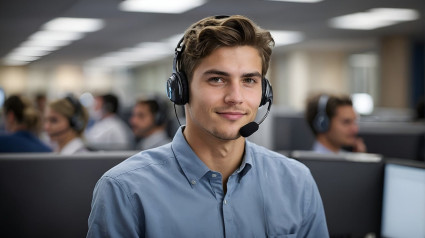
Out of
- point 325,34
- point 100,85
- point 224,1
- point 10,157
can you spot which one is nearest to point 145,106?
point 224,1

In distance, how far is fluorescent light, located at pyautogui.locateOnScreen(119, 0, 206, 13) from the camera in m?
5.53

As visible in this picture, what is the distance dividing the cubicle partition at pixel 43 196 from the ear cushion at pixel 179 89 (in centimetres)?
52

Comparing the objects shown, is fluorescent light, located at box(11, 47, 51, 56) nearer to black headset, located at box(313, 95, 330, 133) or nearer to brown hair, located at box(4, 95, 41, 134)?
brown hair, located at box(4, 95, 41, 134)

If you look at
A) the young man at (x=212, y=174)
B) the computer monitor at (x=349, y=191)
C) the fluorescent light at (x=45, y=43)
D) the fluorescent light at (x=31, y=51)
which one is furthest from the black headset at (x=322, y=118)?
the fluorescent light at (x=31, y=51)

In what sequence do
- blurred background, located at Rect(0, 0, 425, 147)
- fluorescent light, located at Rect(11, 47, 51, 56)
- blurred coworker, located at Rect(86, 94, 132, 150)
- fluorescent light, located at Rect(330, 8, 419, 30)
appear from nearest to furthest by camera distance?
blurred coworker, located at Rect(86, 94, 132, 150)
blurred background, located at Rect(0, 0, 425, 147)
fluorescent light, located at Rect(330, 8, 419, 30)
fluorescent light, located at Rect(11, 47, 51, 56)

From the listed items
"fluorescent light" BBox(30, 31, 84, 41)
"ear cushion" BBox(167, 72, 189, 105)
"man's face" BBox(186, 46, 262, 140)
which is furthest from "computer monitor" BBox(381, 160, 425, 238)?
"fluorescent light" BBox(30, 31, 84, 41)

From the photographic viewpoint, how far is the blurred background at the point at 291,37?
19.1 feet

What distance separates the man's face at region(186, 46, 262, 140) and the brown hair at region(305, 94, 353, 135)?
5.67ft

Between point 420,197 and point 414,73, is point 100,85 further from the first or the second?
point 420,197

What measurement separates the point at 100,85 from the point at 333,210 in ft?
58.2

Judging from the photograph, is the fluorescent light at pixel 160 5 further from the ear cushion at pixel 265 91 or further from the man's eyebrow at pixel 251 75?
the man's eyebrow at pixel 251 75

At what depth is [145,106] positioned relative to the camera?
4.10 meters

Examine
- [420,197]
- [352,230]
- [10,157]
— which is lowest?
[352,230]

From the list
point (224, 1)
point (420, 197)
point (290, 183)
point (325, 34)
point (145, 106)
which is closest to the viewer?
point (290, 183)
